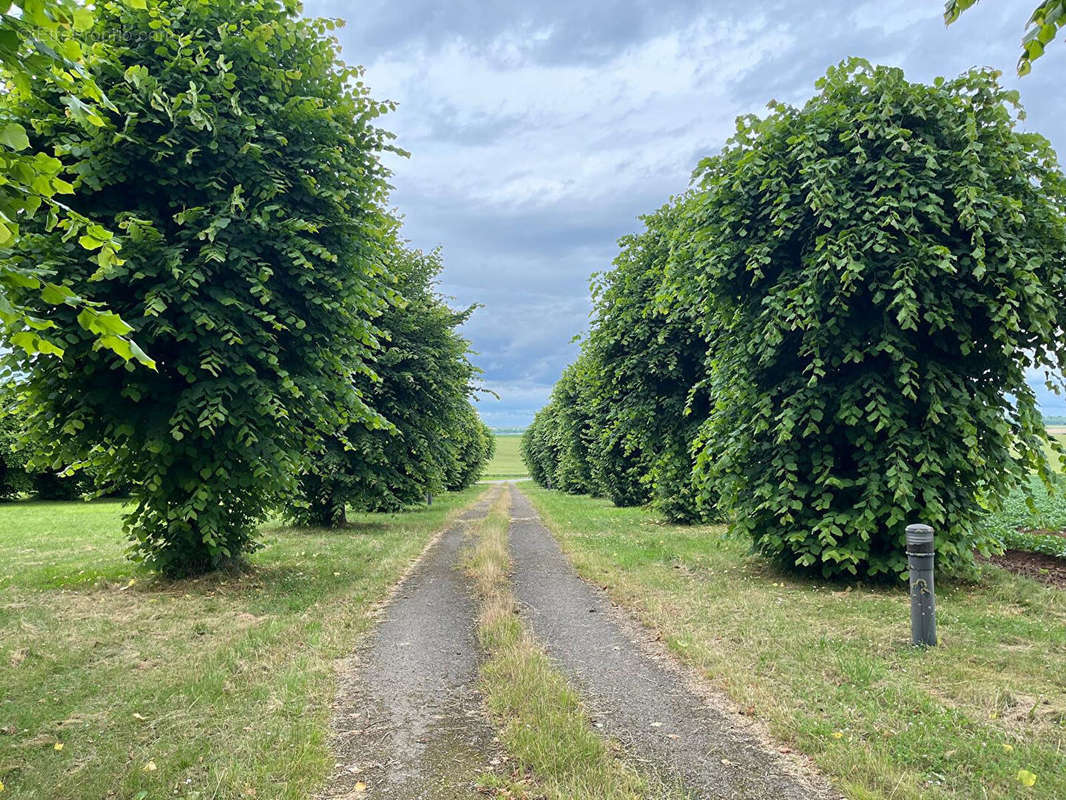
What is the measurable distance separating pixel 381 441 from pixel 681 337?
9.13m

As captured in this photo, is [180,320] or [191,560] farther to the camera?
[191,560]

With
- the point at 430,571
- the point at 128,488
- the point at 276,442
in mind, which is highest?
the point at 276,442

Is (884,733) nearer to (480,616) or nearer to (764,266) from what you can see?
(480,616)

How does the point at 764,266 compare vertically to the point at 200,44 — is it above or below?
below

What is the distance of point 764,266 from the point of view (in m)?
9.20

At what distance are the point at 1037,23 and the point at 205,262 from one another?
8.10 m

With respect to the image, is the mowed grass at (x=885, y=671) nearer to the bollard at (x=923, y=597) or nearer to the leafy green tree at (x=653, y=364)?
the bollard at (x=923, y=597)

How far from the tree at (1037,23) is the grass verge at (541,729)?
3.75m

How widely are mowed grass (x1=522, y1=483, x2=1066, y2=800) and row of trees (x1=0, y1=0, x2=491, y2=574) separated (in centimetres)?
555

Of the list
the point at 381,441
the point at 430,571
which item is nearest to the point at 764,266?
the point at 430,571

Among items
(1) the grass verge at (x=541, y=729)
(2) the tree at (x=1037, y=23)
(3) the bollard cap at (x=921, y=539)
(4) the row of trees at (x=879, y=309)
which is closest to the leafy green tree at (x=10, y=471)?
(1) the grass verge at (x=541, y=729)

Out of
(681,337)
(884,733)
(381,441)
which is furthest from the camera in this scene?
(381,441)

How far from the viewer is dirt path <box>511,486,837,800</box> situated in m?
3.58

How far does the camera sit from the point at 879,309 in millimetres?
8359
